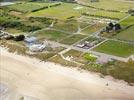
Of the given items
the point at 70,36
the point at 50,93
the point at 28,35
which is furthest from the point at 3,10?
the point at 50,93

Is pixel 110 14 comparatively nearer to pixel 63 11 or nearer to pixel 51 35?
pixel 63 11


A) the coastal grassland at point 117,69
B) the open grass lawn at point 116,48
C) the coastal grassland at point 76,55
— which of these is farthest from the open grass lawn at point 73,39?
the coastal grassland at point 117,69

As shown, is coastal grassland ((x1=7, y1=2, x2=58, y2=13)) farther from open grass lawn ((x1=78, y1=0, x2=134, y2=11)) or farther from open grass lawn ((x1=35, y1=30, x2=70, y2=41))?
open grass lawn ((x1=35, y1=30, x2=70, y2=41))

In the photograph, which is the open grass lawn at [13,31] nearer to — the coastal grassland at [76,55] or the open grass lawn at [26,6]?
the open grass lawn at [26,6]

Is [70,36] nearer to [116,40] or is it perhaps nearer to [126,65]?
[116,40]

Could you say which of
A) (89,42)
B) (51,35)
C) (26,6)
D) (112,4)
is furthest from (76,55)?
(26,6)

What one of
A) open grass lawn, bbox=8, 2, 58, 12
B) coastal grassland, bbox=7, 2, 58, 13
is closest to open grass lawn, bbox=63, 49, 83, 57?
coastal grassland, bbox=7, 2, 58, 13
